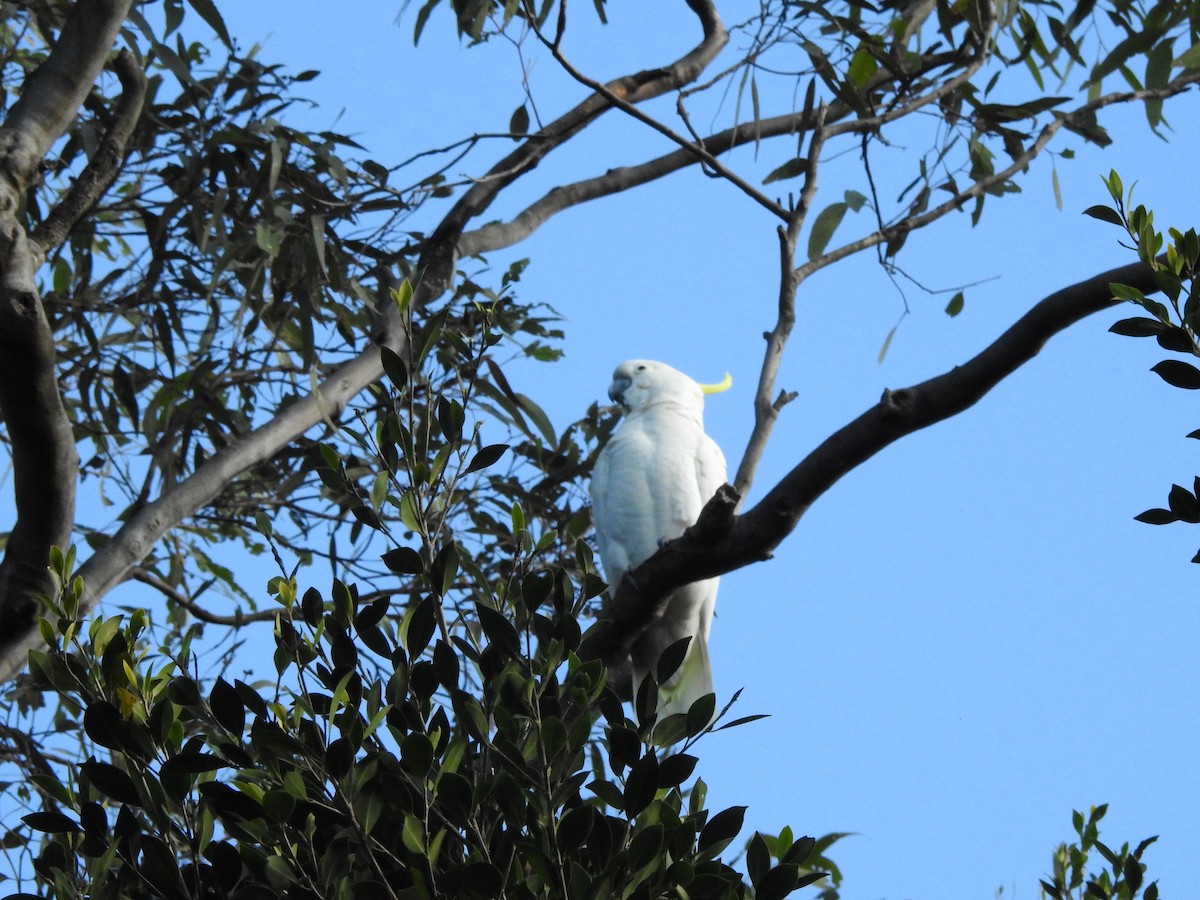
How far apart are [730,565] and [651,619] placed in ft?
0.74

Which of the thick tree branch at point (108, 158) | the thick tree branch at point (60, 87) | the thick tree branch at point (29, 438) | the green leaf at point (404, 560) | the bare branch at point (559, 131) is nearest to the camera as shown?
the green leaf at point (404, 560)

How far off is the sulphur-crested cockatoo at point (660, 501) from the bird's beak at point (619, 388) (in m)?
0.18

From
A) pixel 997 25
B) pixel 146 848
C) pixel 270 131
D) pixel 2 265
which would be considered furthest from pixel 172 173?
pixel 146 848

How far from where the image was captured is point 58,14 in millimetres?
2355

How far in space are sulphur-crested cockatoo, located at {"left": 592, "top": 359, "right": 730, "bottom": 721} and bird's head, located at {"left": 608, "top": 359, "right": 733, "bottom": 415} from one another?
0.26 feet

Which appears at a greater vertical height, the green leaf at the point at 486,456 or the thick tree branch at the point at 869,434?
the thick tree branch at the point at 869,434

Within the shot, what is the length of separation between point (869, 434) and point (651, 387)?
61.5 inches

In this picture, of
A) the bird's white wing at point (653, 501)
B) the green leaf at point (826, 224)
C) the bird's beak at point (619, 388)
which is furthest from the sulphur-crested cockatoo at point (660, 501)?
the green leaf at point (826, 224)

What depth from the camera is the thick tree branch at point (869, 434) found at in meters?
1.32

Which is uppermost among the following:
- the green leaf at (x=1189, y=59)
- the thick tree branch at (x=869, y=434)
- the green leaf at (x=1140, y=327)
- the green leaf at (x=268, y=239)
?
the green leaf at (x=1189, y=59)

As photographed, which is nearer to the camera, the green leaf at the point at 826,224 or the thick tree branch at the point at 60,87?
the thick tree branch at the point at 60,87

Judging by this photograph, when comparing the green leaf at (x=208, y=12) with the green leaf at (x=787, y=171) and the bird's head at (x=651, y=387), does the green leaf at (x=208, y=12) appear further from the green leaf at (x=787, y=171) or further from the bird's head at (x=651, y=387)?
the bird's head at (x=651, y=387)

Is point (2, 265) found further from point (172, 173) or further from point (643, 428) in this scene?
point (643, 428)

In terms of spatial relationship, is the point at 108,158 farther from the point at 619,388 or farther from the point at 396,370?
the point at 619,388
